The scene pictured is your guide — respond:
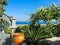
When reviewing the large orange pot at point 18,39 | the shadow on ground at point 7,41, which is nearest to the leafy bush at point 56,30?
the large orange pot at point 18,39

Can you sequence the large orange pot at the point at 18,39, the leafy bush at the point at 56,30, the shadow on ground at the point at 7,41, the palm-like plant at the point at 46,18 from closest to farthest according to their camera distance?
the leafy bush at the point at 56,30, the large orange pot at the point at 18,39, the palm-like plant at the point at 46,18, the shadow on ground at the point at 7,41

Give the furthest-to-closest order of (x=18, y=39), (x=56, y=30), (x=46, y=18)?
(x=46, y=18) → (x=56, y=30) → (x=18, y=39)

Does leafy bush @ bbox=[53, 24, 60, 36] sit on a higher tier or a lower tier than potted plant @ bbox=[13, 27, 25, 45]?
higher

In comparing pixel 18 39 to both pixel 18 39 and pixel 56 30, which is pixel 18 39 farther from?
pixel 56 30

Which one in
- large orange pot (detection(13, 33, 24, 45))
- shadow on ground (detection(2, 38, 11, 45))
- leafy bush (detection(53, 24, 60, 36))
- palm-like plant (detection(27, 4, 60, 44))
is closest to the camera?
leafy bush (detection(53, 24, 60, 36))

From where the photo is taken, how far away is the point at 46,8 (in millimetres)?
13664

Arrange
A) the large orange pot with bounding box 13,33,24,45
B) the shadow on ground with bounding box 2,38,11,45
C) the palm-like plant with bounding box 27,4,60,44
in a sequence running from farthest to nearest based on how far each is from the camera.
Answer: the shadow on ground with bounding box 2,38,11,45, the palm-like plant with bounding box 27,4,60,44, the large orange pot with bounding box 13,33,24,45

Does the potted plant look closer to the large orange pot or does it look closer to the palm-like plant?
the large orange pot

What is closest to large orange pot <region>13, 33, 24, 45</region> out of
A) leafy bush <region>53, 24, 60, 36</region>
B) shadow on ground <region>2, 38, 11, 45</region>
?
shadow on ground <region>2, 38, 11, 45</region>

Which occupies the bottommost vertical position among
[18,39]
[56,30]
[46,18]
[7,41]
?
[7,41]

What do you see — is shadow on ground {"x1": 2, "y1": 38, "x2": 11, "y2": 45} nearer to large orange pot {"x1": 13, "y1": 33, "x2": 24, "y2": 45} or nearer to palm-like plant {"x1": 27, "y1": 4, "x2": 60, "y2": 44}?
large orange pot {"x1": 13, "y1": 33, "x2": 24, "y2": 45}

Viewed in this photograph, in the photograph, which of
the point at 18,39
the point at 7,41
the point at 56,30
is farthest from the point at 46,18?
the point at 7,41

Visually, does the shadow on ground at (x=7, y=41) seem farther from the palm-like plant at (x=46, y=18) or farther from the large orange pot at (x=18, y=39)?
the palm-like plant at (x=46, y=18)

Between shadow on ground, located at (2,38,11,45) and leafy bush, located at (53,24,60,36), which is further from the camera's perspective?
shadow on ground, located at (2,38,11,45)
